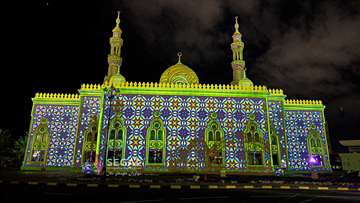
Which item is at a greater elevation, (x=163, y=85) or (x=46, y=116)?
(x=163, y=85)

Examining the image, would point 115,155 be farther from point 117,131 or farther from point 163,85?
point 163,85

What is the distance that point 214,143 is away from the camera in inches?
902

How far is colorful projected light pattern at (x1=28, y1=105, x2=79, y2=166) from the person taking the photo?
2423cm

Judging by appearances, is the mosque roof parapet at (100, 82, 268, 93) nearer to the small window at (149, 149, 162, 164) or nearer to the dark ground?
the small window at (149, 149, 162, 164)

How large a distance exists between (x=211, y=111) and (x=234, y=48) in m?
10.1

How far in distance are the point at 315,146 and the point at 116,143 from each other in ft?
63.8

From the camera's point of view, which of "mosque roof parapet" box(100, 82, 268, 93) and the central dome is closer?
"mosque roof parapet" box(100, 82, 268, 93)

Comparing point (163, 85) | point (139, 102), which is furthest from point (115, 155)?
point (163, 85)

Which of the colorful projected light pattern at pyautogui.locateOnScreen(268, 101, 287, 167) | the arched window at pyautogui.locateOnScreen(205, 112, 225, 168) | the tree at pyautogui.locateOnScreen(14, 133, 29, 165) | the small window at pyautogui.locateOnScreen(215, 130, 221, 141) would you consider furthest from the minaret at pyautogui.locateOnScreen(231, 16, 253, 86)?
the tree at pyautogui.locateOnScreen(14, 133, 29, 165)

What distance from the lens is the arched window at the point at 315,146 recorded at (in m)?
25.2

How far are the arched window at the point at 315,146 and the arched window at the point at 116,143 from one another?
1817 centimetres

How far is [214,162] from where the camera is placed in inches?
890

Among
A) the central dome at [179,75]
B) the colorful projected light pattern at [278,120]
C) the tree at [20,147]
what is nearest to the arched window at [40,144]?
the tree at [20,147]

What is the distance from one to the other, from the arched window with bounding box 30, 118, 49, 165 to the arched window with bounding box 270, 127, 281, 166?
21.4m
